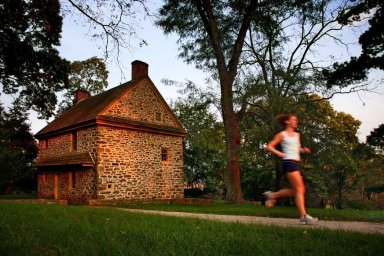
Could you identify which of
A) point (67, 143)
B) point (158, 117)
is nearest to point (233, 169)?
point (158, 117)

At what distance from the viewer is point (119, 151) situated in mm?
19266

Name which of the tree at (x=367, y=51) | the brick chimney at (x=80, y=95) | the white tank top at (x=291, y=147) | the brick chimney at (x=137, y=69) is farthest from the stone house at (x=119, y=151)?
the white tank top at (x=291, y=147)

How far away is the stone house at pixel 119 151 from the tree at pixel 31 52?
3.14 metres

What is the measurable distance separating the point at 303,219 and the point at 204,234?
2.38 m

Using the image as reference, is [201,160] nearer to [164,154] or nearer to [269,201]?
[164,154]

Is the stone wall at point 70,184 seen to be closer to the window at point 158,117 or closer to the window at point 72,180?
the window at point 72,180

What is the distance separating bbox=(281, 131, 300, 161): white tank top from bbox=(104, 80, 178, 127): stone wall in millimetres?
15240

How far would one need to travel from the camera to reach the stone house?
18.5 meters

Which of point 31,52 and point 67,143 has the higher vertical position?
point 31,52

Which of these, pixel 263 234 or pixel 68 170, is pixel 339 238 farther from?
pixel 68 170

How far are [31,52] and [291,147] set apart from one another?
12.5 meters

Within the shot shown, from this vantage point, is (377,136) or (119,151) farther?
(119,151)

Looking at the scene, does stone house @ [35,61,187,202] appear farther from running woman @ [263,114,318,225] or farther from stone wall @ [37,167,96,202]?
running woman @ [263,114,318,225]

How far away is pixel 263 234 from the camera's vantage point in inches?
166
